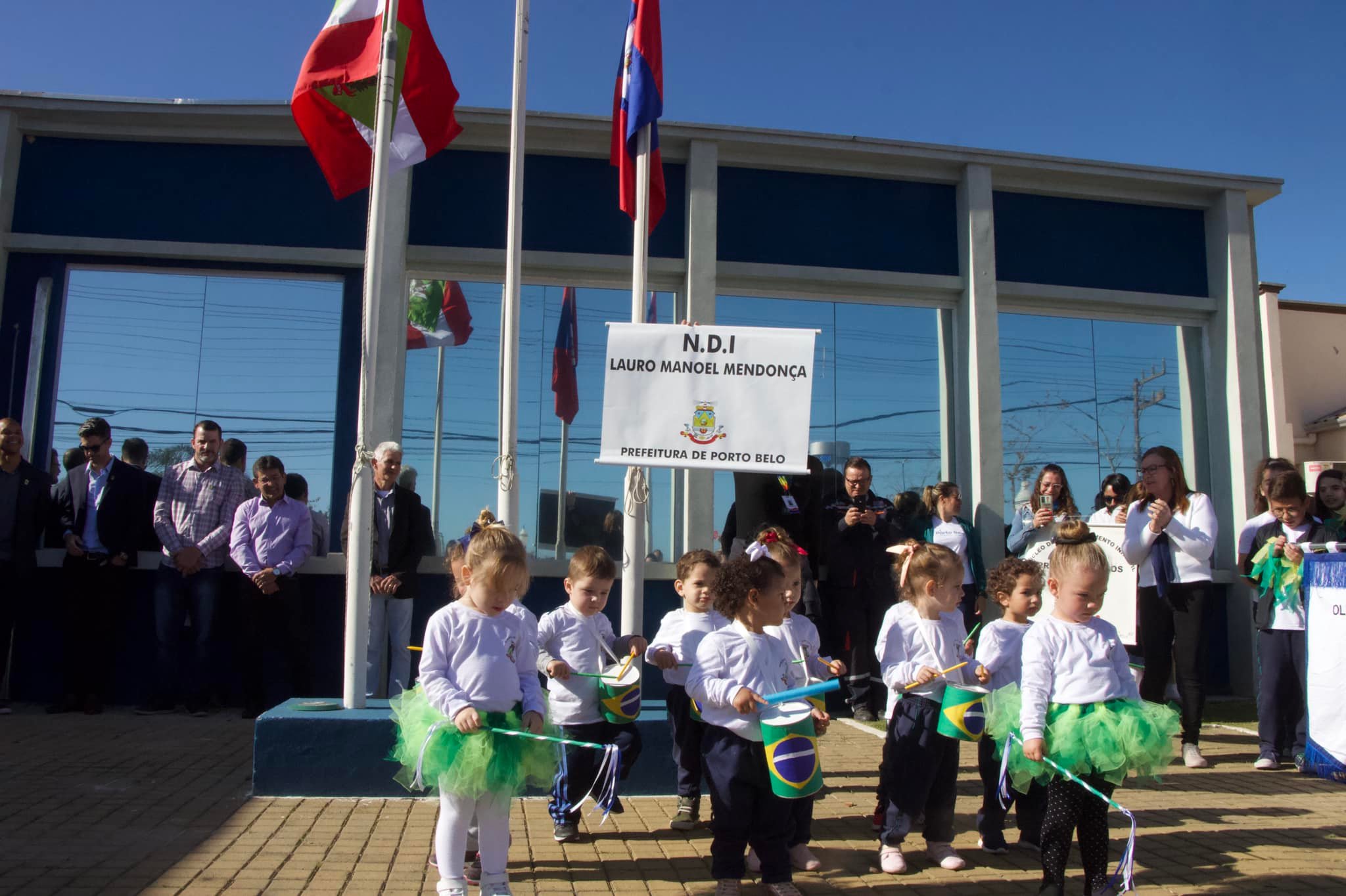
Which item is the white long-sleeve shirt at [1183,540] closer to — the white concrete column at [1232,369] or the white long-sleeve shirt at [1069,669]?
the white long-sleeve shirt at [1069,669]

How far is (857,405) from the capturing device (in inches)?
376

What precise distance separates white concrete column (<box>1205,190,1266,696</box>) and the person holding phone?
2.59 metres

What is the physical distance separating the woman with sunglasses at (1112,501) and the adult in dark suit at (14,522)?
7.75 metres

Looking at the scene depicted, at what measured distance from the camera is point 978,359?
9.34 m

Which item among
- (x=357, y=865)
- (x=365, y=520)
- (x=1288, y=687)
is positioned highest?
(x=365, y=520)

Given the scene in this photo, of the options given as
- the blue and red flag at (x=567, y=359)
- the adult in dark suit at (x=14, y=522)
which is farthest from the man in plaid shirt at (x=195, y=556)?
the blue and red flag at (x=567, y=359)

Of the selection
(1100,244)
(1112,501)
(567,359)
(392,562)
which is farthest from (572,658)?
(1100,244)

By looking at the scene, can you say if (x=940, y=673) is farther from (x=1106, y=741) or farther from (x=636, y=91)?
(x=636, y=91)

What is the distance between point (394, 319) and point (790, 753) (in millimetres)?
6011

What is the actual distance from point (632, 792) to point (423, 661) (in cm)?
207

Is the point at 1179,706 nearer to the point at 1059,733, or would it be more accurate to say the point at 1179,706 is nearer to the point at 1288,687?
the point at 1288,687

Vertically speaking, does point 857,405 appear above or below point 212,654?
above

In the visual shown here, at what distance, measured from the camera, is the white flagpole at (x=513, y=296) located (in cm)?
609

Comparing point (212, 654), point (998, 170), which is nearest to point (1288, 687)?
point (998, 170)
